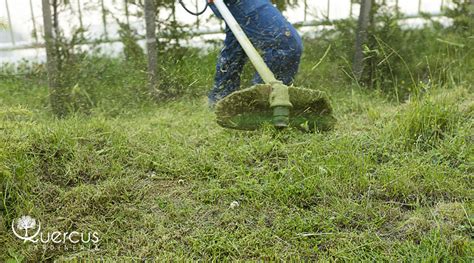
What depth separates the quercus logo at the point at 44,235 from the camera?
2.50 metres

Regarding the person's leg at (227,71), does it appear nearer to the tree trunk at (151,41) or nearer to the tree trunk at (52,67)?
the tree trunk at (151,41)

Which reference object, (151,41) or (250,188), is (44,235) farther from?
(151,41)

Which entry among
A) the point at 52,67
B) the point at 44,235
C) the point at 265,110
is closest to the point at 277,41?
the point at 265,110

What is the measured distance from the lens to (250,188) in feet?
9.22

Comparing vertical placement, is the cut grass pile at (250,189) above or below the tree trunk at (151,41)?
below

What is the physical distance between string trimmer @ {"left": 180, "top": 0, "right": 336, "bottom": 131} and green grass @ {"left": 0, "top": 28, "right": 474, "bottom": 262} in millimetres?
101

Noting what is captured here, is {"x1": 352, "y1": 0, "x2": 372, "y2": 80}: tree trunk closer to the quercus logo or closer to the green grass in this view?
the green grass

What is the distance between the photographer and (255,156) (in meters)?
3.15

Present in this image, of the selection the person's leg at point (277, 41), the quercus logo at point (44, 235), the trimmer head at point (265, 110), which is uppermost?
the person's leg at point (277, 41)

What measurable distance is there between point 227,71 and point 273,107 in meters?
1.18

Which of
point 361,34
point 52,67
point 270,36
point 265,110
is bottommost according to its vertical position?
point 265,110

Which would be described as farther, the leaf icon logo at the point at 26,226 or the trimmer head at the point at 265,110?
the trimmer head at the point at 265,110

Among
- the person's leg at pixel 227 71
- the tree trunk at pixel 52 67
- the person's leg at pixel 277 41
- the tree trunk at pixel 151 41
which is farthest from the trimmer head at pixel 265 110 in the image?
the tree trunk at pixel 52 67

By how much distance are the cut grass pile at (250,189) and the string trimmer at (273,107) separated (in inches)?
3.8
